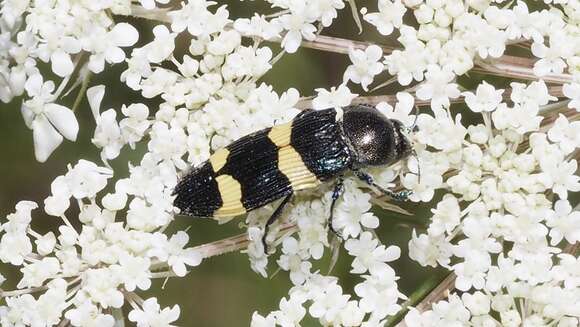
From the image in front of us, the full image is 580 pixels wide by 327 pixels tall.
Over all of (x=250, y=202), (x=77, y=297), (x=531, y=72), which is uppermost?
(x=531, y=72)

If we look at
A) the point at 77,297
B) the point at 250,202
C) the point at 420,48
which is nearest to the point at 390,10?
the point at 420,48

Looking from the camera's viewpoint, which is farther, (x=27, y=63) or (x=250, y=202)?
(x=27, y=63)

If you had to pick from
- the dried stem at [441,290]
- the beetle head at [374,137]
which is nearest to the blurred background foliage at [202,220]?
the dried stem at [441,290]

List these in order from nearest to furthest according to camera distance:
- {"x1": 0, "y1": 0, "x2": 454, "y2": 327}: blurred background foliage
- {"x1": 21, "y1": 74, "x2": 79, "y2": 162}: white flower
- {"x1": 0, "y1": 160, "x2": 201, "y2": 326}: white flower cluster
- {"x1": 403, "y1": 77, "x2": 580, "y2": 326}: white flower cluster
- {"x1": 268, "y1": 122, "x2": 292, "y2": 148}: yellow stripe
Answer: {"x1": 403, "y1": 77, "x2": 580, "y2": 326}: white flower cluster
{"x1": 0, "y1": 160, "x2": 201, "y2": 326}: white flower cluster
{"x1": 268, "y1": 122, "x2": 292, "y2": 148}: yellow stripe
{"x1": 21, "y1": 74, "x2": 79, "y2": 162}: white flower
{"x1": 0, "y1": 0, "x2": 454, "y2": 327}: blurred background foliage

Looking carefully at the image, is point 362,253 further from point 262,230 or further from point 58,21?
point 58,21

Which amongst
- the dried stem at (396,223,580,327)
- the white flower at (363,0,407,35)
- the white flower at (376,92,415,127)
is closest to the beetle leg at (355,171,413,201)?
the white flower at (376,92,415,127)

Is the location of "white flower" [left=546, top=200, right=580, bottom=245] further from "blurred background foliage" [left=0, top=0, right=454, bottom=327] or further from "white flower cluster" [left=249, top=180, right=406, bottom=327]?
"blurred background foliage" [left=0, top=0, right=454, bottom=327]

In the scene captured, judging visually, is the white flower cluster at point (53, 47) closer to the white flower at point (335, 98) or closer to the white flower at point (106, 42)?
the white flower at point (106, 42)
